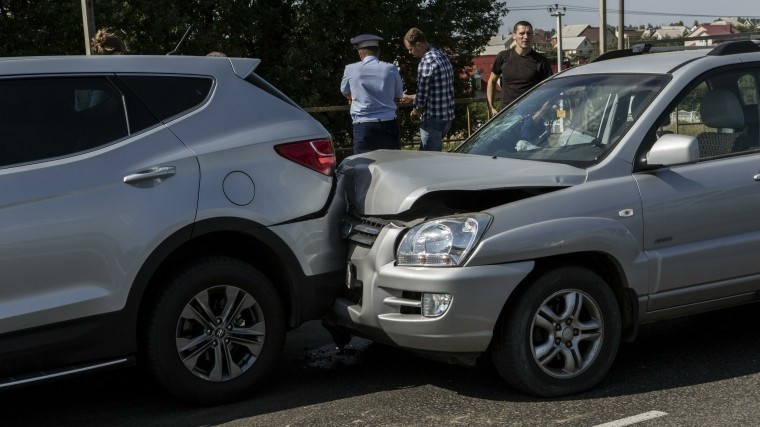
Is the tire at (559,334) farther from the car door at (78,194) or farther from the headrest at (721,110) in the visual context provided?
the car door at (78,194)

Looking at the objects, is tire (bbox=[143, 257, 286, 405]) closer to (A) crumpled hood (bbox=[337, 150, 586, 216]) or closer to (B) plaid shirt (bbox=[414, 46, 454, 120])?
(A) crumpled hood (bbox=[337, 150, 586, 216])

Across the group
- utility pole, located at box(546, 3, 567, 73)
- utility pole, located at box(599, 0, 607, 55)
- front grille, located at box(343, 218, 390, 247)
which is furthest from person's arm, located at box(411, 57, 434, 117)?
utility pole, located at box(546, 3, 567, 73)

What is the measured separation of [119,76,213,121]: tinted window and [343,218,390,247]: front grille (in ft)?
3.21

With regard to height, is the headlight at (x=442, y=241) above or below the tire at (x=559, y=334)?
above

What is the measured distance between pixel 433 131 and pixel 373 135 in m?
0.97

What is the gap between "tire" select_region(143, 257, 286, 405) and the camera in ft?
16.5

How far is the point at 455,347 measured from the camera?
5.03 meters

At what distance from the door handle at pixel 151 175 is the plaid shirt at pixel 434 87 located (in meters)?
5.64

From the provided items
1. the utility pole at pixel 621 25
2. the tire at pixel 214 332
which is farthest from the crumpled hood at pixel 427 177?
the utility pole at pixel 621 25

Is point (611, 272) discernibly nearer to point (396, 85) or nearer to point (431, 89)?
point (396, 85)

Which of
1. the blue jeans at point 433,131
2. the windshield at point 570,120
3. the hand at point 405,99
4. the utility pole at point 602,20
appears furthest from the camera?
the utility pole at point 602,20

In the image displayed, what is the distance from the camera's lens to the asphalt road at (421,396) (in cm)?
495

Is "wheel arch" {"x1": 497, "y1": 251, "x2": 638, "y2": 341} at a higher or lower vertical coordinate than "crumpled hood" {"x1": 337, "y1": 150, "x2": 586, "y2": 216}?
lower

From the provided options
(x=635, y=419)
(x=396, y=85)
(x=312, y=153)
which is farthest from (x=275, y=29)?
(x=635, y=419)
